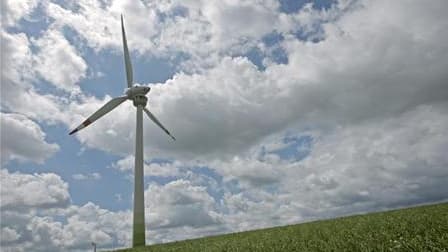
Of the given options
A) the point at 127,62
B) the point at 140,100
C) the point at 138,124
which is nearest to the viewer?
the point at 138,124

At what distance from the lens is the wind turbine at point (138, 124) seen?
73188mm

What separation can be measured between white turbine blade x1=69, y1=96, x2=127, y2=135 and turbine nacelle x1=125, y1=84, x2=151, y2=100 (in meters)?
1.23

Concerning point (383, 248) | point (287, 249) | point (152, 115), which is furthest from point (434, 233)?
point (152, 115)

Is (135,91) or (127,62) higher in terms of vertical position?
(127,62)

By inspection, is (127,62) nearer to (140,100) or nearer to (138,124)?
(140,100)

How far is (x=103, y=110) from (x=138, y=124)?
23.1ft

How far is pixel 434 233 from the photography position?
46.0ft

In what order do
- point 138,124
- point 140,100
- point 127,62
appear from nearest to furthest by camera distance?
point 138,124, point 140,100, point 127,62

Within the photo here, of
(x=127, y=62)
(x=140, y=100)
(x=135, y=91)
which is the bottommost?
(x=140, y=100)

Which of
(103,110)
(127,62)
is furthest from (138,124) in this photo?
(127,62)

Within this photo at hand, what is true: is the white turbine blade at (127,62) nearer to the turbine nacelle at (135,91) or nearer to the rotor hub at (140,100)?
the turbine nacelle at (135,91)

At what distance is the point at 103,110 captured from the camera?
80.1 metres

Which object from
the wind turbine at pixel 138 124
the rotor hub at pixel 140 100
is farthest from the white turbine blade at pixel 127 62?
the rotor hub at pixel 140 100

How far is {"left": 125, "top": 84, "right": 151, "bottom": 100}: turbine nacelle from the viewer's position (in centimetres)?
8500
